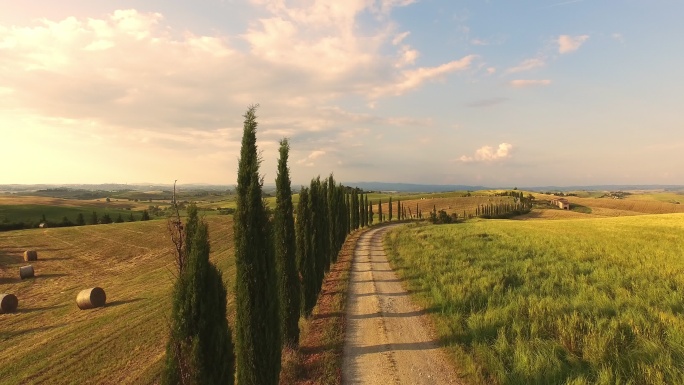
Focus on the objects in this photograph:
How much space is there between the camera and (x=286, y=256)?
1376 cm

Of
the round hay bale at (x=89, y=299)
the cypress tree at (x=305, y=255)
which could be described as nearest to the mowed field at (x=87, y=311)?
the round hay bale at (x=89, y=299)

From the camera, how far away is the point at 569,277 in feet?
53.6

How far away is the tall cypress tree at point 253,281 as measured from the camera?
28.7 ft

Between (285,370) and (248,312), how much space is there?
7.93 feet

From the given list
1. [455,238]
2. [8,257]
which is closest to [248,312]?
[455,238]

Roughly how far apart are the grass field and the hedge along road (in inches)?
24.7

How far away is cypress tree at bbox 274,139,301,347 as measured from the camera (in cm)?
1247

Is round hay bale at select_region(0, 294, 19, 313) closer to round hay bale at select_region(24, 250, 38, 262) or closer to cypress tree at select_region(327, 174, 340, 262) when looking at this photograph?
round hay bale at select_region(24, 250, 38, 262)

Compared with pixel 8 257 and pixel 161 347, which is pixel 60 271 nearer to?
Result: pixel 8 257

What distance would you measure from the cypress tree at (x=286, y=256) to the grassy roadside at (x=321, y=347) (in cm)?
73

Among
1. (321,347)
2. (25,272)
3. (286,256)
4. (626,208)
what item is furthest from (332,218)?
(626,208)

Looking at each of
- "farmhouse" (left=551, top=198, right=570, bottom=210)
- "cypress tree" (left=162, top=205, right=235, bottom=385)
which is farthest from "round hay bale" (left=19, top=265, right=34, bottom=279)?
"farmhouse" (left=551, top=198, right=570, bottom=210)

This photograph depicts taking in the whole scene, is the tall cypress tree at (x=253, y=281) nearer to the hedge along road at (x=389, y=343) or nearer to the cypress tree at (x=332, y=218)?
the hedge along road at (x=389, y=343)

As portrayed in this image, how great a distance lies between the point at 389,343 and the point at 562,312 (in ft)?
18.8
